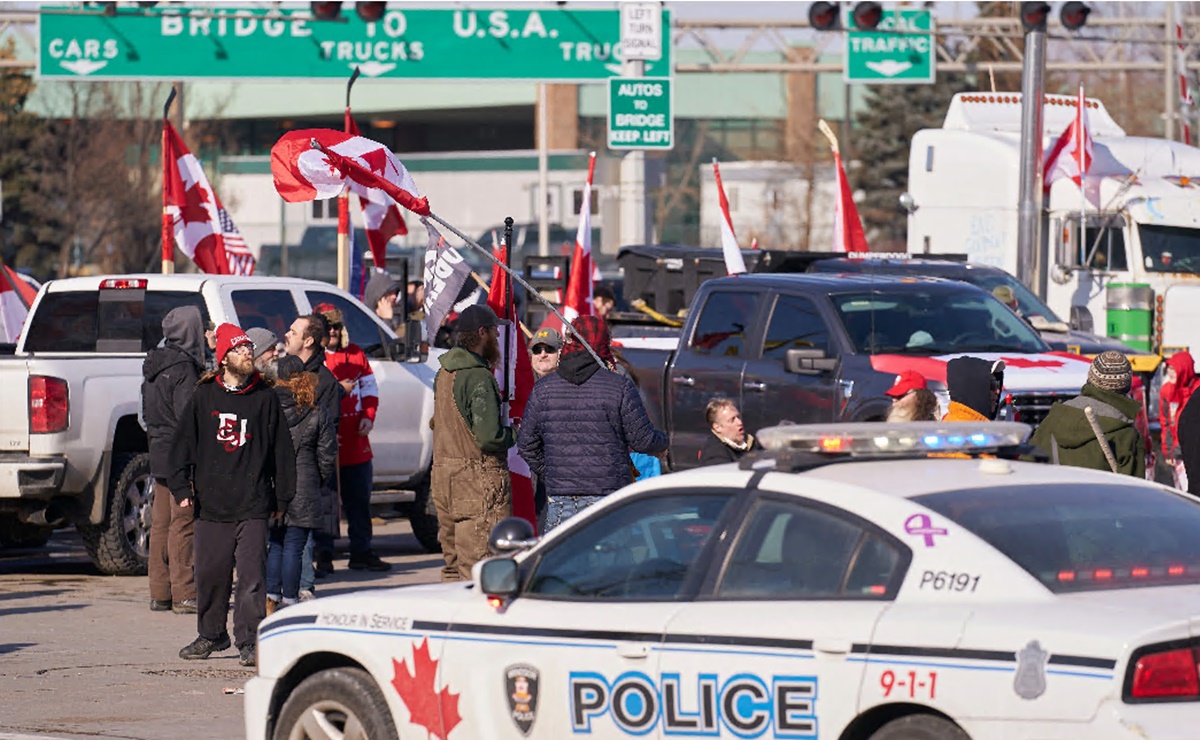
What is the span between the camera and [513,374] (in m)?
13.8

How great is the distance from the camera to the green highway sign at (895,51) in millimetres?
35156

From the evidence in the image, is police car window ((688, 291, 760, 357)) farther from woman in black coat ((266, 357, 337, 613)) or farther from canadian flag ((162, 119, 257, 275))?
canadian flag ((162, 119, 257, 275))

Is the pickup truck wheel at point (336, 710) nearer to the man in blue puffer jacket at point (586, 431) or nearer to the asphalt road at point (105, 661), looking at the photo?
the asphalt road at point (105, 661)

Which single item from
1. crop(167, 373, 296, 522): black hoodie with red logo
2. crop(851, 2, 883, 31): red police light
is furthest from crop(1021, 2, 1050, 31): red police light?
crop(167, 373, 296, 522): black hoodie with red logo

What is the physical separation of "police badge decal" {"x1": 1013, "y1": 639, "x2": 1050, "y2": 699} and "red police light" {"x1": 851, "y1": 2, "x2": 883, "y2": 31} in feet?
91.9

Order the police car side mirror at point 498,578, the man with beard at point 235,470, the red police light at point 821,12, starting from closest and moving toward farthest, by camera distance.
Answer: the police car side mirror at point 498,578
the man with beard at point 235,470
the red police light at point 821,12

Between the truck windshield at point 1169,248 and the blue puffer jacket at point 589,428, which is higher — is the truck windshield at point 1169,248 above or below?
above

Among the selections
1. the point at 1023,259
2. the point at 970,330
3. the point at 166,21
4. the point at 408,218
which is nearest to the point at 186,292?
the point at 970,330

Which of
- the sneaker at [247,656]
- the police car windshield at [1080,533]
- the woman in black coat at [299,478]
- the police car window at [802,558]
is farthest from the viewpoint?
the woman in black coat at [299,478]

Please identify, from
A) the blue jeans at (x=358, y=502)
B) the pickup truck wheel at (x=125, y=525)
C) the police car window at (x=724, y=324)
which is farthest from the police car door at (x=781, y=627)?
the police car window at (x=724, y=324)

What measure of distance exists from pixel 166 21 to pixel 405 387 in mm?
18178

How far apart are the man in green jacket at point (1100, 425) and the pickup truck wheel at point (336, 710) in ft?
16.2

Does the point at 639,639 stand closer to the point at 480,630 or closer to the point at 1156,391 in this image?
the point at 480,630

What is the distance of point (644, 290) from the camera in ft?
82.6
